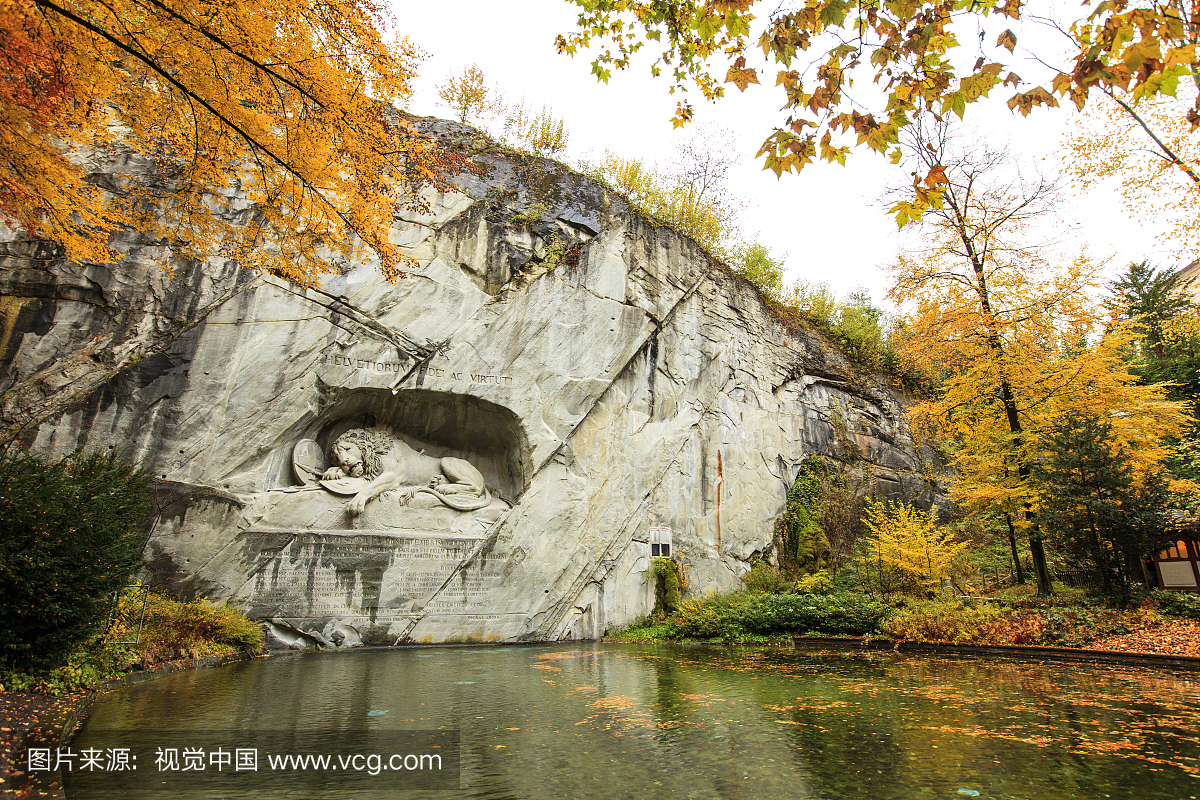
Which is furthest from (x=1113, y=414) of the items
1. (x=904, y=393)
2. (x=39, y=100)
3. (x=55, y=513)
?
(x=39, y=100)

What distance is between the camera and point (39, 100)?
18.1 feet

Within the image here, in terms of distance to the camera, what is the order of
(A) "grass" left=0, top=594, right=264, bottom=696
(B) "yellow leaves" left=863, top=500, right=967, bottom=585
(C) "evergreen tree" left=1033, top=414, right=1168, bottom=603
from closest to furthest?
(A) "grass" left=0, top=594, right=264, bottom=696 < (C) "evergreen tree" left=1033, top=414, right=1168, bottom=603 < (B) "yellow leaves" left=863, top=500, right=967, bottom=585

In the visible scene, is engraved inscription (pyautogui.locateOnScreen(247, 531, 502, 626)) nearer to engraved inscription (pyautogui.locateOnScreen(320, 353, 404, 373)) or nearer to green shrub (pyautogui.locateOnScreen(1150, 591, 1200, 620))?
engraved inscription (pyautogui.locateOnScreen(320, 353, 404, 373))

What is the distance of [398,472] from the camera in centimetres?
1216

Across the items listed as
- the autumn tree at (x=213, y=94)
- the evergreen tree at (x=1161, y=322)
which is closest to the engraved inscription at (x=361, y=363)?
the autumn tree at (x=213, y=94)

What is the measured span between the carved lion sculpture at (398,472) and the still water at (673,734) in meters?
5.02

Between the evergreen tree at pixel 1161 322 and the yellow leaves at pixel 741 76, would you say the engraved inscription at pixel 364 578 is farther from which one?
the evergreen tree at pixel 1161 322

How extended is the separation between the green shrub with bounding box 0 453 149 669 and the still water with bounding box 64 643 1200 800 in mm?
726

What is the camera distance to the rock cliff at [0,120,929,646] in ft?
31.9

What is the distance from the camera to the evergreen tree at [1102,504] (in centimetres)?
895

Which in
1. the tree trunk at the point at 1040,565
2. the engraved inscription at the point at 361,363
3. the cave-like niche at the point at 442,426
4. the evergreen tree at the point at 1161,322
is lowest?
the tree trunk at the point at 1040,565

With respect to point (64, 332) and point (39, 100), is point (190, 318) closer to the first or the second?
point (64, 332)

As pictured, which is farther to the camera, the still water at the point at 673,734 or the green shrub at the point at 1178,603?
the green shrub at the point at 1178,603

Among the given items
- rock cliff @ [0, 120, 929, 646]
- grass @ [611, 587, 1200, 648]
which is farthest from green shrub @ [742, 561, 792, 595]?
grass @ [611, 587, 1200, 648]
